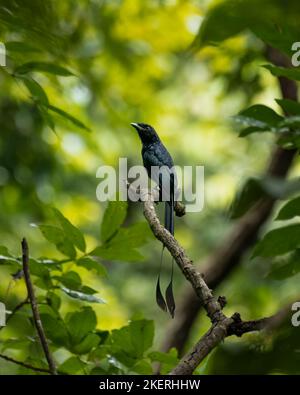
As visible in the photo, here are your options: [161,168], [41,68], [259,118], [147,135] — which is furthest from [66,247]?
[147,135]

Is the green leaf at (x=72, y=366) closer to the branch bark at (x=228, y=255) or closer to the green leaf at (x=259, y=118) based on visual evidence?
the green leaf at (x=259, y=118)

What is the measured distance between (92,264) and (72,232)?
0.38 ft

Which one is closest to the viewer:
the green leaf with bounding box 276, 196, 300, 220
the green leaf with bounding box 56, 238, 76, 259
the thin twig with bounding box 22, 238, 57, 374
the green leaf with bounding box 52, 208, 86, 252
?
the green leaf with bounding box 276, 196, 300, 220

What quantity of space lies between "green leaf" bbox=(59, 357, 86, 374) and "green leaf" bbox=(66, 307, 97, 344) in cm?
5

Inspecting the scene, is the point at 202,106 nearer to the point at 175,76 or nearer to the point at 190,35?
the point at 175,76

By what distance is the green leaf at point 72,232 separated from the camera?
5.64ft

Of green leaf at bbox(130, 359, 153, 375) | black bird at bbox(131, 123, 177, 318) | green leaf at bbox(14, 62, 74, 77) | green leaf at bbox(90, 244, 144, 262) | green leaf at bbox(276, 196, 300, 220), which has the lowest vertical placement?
green leaf at bbox(130, 359, 153, 375)

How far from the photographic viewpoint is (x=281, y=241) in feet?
4.50

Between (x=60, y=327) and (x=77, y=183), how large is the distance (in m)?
3.94

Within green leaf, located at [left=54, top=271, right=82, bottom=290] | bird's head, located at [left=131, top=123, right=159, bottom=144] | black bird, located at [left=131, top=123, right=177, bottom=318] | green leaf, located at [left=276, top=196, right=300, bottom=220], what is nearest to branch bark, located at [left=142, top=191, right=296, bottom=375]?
green leaf, located at [left=276, top=196, right=300, bottom=220]

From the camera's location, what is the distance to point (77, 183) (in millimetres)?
5629

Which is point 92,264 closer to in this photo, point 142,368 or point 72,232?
point 72,232

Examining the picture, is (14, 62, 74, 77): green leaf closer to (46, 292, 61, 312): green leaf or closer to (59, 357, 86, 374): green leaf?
(46, 292, 61, 312): green leaf

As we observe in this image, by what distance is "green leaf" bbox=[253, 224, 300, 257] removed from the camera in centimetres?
137
